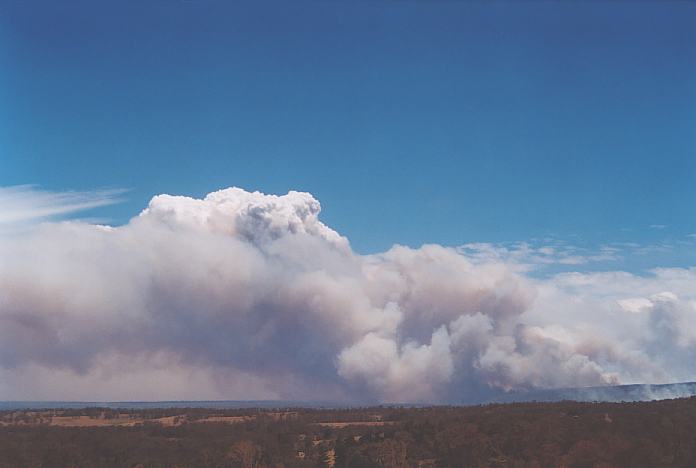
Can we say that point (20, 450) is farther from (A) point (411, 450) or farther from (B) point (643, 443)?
(B) point (643, 443)

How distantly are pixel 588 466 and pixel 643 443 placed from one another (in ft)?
55.3

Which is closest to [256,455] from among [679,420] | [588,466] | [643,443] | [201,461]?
[201,461]

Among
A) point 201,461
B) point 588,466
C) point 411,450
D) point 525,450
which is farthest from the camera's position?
point 411,450

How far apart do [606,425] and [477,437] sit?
3465 centimetres

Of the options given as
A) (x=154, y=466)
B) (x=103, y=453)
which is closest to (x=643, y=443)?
(x=154, y=466)

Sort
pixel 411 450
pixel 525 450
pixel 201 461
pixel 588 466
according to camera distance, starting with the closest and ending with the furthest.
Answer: pixel 588 466, pixel 525 450, pixel 201 461, pixel 411 450

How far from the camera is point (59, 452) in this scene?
6964 inches

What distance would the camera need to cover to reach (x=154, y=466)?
166 metres

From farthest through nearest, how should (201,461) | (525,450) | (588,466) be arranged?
(201,461)
(525,450)
(588,466)

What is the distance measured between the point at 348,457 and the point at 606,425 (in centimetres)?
6923

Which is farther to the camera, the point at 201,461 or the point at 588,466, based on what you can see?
the point at 201,461

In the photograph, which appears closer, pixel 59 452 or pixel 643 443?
pixel 643 443

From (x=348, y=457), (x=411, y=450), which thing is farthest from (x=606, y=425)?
(x=348, y=457)

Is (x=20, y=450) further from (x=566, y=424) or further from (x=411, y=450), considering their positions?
(x=566, y=424)
